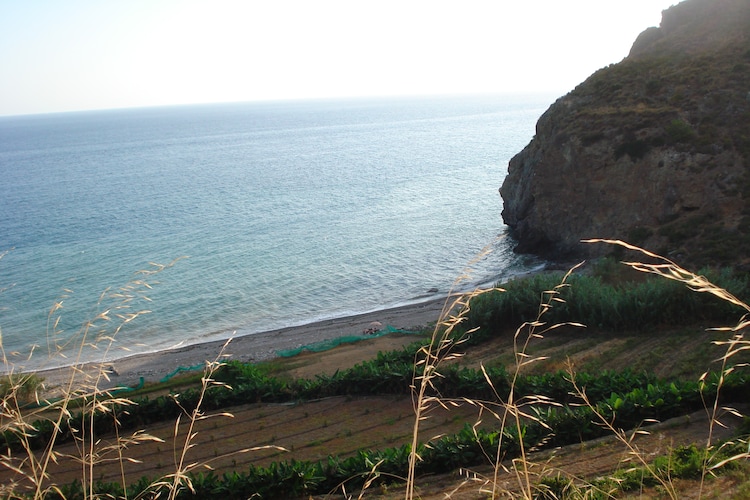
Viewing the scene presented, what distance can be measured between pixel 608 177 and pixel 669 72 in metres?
9.45

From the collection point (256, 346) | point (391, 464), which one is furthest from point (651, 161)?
point (391, 464)

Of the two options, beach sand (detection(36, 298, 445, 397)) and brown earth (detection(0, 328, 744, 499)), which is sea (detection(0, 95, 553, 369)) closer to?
beach sand (detection(36, 298, 445, 397))

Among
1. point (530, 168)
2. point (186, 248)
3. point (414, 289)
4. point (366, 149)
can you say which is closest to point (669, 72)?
point (530, 168)

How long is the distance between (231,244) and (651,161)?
2566 centimetres

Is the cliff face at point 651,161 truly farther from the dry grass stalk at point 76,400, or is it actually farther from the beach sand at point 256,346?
the dry grass stalk at point 76,400

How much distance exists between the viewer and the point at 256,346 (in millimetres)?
24547

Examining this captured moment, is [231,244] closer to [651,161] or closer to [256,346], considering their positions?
[256,346]

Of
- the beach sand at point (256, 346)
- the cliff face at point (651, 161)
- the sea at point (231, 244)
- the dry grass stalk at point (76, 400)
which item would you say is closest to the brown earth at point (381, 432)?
the dry grass stalk at point (76, 400)

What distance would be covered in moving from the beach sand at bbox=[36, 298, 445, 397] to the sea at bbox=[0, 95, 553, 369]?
0.85m

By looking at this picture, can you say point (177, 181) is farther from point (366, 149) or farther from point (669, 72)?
point (669, 72)

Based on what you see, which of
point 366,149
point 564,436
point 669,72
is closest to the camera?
point 564,436

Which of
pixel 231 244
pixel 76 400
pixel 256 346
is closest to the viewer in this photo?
pixel 76 400

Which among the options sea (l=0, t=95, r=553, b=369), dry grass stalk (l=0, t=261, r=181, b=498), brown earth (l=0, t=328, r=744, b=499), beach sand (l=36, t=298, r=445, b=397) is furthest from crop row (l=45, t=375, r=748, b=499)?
beach sand (l=36, t=298, r=445, b=397)

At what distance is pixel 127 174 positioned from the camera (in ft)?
268
